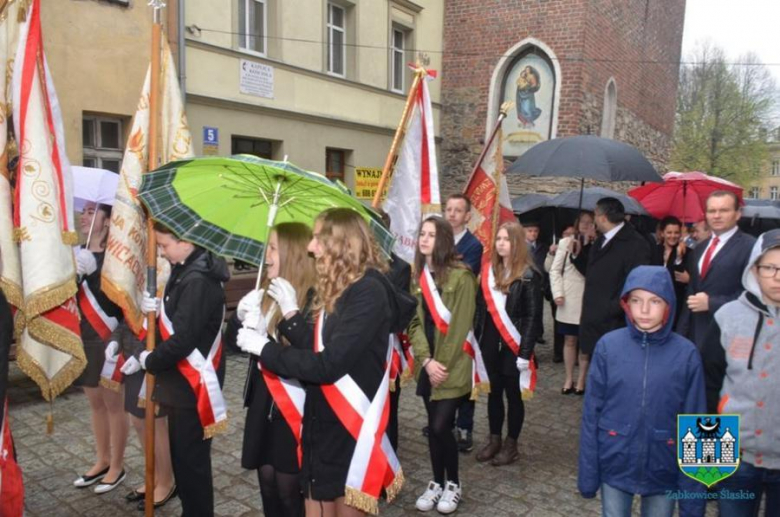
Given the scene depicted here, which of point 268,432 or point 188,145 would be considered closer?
point 268,432

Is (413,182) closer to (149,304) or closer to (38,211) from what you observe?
(149,304)

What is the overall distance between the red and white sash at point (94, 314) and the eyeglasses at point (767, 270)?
11.9ft

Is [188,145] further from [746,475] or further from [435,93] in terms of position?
[435,93]

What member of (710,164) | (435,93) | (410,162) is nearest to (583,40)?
(435,93)

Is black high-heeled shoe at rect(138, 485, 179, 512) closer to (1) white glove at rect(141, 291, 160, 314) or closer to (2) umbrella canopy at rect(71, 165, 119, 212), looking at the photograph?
(1) white glove at rect(141, 291, 160, 314)

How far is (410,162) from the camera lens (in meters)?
4.88

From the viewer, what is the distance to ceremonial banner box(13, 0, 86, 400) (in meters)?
2.73

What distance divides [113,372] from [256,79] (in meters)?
8.53

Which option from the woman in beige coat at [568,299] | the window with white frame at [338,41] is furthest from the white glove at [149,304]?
the window with white frame at [338,41]

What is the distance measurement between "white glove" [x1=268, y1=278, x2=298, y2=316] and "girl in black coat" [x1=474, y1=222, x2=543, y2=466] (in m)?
2.15

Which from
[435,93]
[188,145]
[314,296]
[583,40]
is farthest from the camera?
[435,93]

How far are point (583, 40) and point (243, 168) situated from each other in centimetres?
1430

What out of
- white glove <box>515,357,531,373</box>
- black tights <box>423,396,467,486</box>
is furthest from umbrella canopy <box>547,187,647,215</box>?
black tights <box>423,396,467,486</box>

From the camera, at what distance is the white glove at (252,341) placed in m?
2.38
